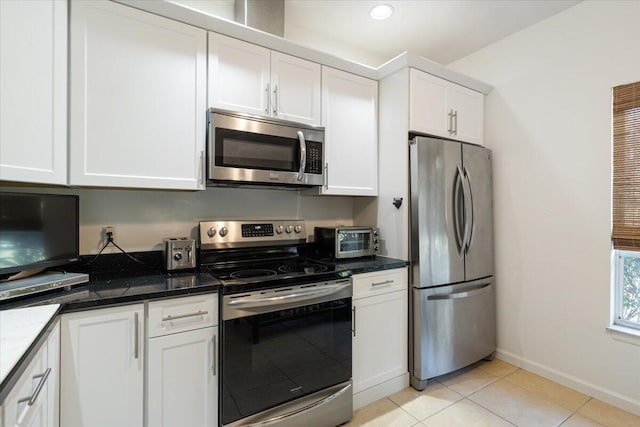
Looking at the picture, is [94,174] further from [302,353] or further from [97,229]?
[302,353]

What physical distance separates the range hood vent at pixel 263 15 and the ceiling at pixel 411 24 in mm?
183

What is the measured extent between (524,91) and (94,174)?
311 cm

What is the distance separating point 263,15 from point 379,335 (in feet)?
7.67

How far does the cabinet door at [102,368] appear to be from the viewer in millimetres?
1232

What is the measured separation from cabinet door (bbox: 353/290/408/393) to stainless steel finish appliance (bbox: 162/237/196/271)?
107cm

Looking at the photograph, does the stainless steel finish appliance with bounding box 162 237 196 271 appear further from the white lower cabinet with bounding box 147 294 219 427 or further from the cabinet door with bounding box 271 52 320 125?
the cabinet door with bounding box 271 52 320 125

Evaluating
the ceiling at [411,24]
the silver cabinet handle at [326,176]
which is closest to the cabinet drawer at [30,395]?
the silver cabinet handle at [326,176]

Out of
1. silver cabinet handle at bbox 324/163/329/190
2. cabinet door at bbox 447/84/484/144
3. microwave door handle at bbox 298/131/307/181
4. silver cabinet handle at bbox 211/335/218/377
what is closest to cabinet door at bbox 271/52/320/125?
microwave door handle at bbox 298/131/307/181

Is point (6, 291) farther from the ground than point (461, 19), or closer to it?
closer to it

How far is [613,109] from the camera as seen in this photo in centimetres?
205

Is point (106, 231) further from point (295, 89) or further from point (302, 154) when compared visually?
point (295, 89)

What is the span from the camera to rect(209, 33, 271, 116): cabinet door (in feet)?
6.06

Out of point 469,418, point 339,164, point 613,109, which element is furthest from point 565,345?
point 339,164

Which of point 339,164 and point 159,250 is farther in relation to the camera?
point 339,164
